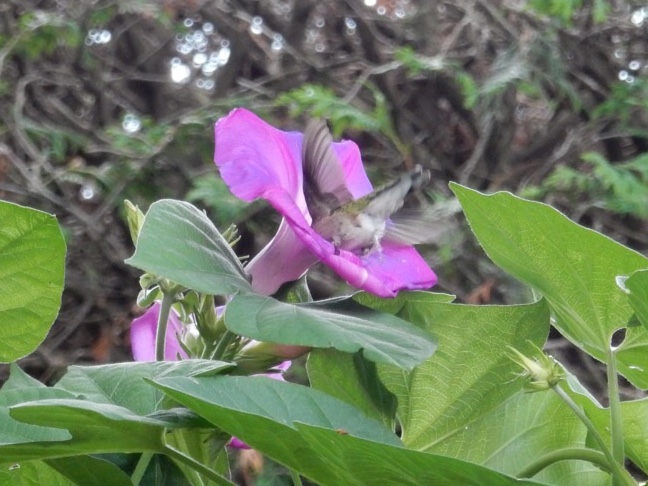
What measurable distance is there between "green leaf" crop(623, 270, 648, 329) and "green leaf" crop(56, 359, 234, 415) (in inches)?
6.5

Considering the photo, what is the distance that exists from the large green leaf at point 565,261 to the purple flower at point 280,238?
0.05 meters

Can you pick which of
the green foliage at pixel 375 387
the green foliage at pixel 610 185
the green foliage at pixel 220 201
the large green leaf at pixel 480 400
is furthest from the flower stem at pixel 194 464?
the green foliage at pixel 610 185

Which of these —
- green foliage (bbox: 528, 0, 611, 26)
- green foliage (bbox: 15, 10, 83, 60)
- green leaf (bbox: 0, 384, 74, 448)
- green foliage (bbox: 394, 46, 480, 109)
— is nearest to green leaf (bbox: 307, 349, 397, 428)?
green leaf (bbox: 0, 384, 74, 448)

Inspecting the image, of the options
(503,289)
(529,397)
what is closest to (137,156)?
(503,289)

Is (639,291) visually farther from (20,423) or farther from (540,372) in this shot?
(20,423)

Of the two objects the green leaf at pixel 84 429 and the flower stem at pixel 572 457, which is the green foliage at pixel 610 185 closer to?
the flower stem at pixel 572 457

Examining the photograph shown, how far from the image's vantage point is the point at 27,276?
369 mm

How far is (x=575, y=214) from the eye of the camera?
6.11 ft

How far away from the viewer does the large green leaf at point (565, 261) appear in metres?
0.37

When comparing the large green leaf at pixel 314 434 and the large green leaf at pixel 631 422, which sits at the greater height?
the large green leaf at pixel 314 434

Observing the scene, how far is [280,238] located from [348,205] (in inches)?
1.5

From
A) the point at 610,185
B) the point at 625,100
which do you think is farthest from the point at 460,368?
the point at 625,100

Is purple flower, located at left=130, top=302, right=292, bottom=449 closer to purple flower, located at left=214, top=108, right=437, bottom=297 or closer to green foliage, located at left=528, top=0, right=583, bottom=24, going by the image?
purple flower, located at left=214, top=108, right=437, bottom=297

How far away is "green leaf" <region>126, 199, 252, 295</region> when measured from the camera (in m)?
0.32
